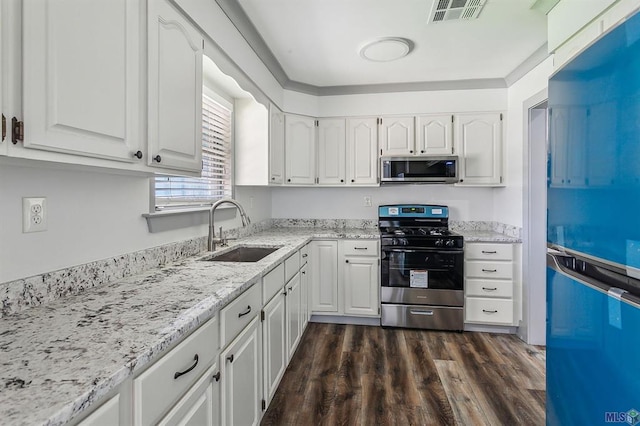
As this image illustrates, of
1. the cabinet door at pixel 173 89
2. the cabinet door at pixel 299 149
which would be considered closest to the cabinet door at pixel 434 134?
the cabinet door at pixel 299 149

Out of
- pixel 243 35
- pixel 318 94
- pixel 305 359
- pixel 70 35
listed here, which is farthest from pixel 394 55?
pixel 305 359

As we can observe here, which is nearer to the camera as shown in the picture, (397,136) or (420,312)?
(420,312)

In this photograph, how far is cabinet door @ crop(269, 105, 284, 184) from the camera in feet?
9.89

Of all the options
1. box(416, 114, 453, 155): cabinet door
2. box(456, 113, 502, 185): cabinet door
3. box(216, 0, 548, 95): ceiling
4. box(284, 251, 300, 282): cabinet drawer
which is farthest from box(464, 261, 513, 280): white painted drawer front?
box(216, 0, 548, 95): ceiling

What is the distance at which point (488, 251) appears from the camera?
3.01 meters

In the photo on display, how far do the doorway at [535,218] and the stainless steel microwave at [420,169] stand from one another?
0.64 metres

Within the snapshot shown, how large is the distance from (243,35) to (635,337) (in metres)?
2.50

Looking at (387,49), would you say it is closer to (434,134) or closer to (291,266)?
(434,134)

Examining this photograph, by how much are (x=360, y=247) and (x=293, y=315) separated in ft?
3.54

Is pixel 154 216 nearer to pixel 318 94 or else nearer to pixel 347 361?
pixel 347 361

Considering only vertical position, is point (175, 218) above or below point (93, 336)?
above

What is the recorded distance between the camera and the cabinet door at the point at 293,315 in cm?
226

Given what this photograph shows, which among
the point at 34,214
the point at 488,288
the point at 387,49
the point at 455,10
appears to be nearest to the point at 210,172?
the point at 34,214

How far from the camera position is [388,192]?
146 inches
